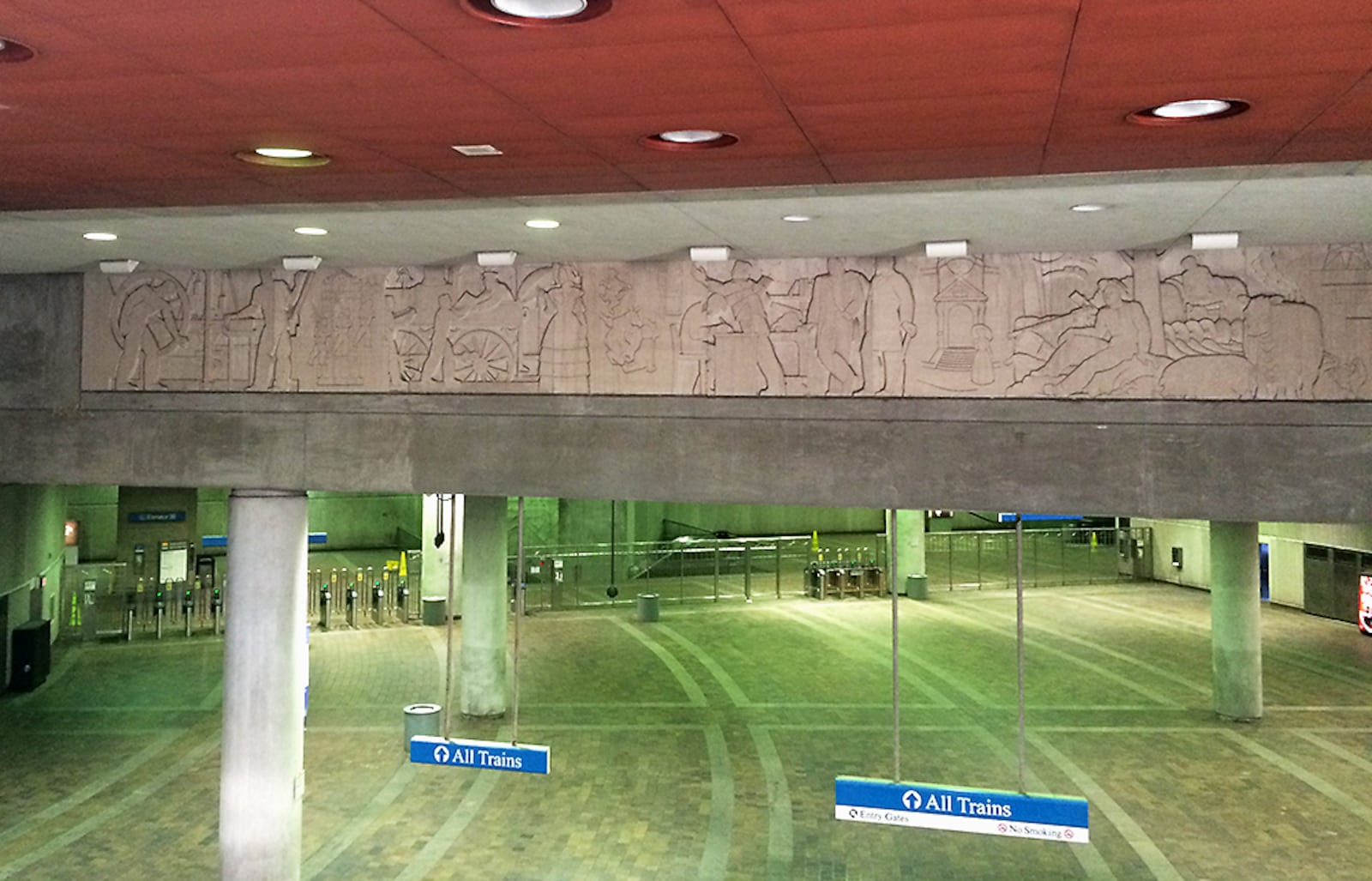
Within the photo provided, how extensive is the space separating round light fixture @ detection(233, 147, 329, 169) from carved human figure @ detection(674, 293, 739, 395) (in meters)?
3.18

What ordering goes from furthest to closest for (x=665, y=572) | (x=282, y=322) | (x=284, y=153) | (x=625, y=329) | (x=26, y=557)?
1. (x=665, y=572)
2. (x=26, y=557)
3. (x=282, y=322)
4. (x=625, y=329)
5. (x=284, y=153)

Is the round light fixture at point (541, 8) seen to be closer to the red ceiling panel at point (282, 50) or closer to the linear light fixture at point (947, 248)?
the red ceiling panel at point (282, 50)

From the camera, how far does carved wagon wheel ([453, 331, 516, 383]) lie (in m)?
7.86

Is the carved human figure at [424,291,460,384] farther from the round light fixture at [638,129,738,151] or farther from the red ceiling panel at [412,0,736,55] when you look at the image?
the red ceiling panel at [412,0,736,55]

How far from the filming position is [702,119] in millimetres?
4059

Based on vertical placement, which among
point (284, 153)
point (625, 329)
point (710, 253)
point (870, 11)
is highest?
point (710, 253)

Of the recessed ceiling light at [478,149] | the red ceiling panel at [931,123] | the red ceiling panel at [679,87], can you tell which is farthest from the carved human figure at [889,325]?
the recessed ceiling light at [478,149]

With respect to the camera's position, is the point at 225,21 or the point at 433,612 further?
the point at 433,612

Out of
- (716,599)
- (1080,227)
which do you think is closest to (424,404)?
(1080,227)

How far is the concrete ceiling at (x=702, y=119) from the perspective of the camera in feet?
9.95

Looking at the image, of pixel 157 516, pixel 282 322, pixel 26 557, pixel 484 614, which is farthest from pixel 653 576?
pixel 282 322

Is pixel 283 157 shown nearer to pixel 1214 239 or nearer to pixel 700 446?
pixel 700 446

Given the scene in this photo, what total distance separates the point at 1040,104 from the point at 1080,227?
2.61m

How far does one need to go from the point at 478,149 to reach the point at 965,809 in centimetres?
584
